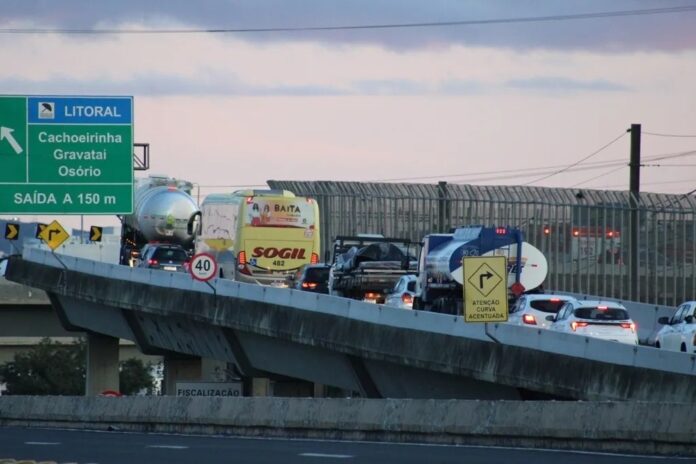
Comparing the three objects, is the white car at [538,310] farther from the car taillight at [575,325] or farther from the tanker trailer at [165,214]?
the tanker trailer at [165,214]

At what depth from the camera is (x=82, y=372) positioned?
113 m

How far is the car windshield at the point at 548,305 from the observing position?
116 ft

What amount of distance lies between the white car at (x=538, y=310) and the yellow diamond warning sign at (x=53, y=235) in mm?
19234

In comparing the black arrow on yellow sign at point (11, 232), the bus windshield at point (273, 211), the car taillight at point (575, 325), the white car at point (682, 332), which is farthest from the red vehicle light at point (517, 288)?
the black arrow on yellow sign at point (11, 232)

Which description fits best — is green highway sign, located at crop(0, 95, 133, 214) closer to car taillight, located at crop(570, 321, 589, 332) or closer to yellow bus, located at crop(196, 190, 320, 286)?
car taillight, located at crop(570, 321, 589, 332)

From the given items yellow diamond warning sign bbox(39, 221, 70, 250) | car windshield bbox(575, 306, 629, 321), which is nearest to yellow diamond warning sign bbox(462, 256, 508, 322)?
car windshield bbox(575, 306, 629, 321)

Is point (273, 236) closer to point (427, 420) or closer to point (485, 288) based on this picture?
point (485, 288)

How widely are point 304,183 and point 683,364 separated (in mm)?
45418

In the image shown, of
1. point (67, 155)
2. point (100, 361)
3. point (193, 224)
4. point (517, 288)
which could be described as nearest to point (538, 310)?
point (517, 288)

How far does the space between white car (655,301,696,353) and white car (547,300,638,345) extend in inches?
36.7

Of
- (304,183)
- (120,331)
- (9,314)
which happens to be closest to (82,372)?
(9,314)

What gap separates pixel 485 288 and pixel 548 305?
9.37 meters

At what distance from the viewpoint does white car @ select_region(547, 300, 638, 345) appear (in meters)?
32.9

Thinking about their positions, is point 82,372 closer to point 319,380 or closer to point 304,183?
point 304,183
